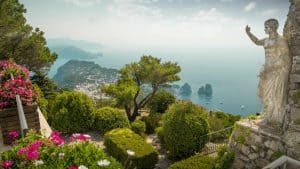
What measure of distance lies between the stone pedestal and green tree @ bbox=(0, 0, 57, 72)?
15.0 m

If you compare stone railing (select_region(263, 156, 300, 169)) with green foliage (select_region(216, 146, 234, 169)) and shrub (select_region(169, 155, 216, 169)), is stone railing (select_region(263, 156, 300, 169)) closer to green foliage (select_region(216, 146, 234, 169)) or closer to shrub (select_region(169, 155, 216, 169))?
green foliage (select_region(216, 146, 234, 169))

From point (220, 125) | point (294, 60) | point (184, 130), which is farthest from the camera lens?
point (220, 125)

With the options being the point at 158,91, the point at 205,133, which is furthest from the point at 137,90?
the point at 205,133

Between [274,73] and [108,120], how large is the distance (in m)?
10.4

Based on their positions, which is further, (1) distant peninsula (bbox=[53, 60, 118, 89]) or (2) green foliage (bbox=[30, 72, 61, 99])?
(1) distant peninsula (bbox=[53, 60, 118, 89])

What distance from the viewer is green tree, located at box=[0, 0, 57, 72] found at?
18.5 m

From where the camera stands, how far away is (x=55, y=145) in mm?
5363

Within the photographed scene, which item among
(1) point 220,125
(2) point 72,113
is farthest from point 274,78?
(1) point 220,125

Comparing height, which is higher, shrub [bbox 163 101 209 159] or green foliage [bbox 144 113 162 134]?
shrub [bbox 163 101 209 159]

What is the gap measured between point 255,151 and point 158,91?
A: 18.8m

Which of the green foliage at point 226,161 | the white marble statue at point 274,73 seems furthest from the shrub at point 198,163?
the white marble statue at point 274,73

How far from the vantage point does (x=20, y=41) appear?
2059 centimetres

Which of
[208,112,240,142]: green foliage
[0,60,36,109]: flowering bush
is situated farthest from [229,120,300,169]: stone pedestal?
[208,112,240,142]: green foliage

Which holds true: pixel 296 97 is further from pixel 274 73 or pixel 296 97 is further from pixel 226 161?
pixel 226 161
